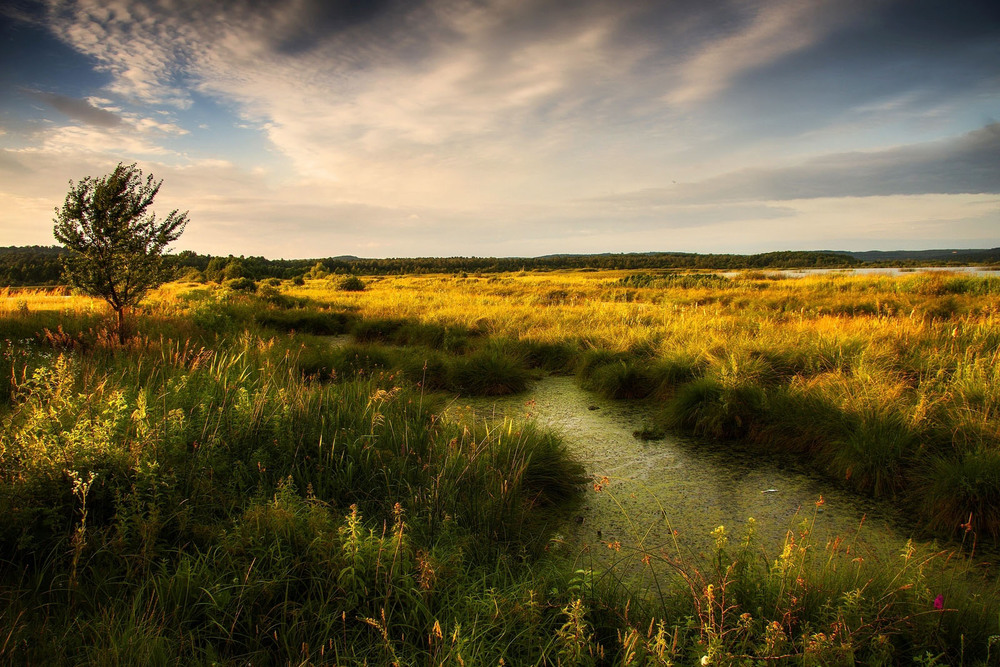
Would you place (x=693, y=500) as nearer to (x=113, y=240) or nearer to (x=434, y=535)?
(x=434, y=535)

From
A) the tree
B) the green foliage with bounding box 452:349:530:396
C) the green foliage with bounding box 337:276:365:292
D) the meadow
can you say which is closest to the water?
the meadow

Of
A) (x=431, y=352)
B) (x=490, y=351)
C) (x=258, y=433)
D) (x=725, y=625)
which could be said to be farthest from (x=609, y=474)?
(x=431, y=352)

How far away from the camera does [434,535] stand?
9.17 feet

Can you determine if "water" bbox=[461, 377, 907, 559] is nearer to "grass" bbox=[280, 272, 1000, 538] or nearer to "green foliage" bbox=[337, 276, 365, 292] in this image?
"grass" bbox=[280, 272, 1000, 538]

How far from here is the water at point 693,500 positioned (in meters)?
3.23

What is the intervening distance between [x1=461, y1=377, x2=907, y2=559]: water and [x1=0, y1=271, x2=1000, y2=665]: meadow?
14 cm

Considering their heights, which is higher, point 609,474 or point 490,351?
point 490,351

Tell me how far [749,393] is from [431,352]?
5.28 metres

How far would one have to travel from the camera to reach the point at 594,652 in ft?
6.33

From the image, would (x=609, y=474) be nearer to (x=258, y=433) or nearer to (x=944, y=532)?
(x=944, y=532)

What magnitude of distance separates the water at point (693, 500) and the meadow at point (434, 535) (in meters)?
0.14

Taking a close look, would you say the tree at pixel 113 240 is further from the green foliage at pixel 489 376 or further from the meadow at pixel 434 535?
the green foliage at pixel 489 376

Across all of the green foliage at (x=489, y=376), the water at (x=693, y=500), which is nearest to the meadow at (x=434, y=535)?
the water at (x=693, y=500)

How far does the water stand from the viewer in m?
3.23
